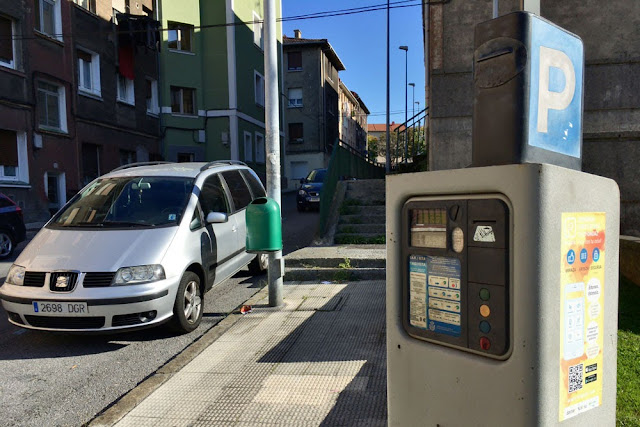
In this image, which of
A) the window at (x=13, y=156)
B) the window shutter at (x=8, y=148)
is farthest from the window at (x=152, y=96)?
the window shutter at (x=8, y=148)

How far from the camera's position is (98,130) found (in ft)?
64.7

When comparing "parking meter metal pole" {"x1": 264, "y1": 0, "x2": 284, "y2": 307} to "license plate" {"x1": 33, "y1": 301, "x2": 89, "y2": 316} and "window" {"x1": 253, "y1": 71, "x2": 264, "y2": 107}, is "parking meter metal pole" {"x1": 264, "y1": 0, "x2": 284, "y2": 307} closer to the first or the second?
"license plate" {"x1": 33, "y1": 301, "x2": 89, "y2": 316}

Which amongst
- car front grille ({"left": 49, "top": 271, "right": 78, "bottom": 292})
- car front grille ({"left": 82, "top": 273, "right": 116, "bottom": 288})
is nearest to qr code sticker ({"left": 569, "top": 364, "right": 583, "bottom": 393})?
car front grille ({"left": 82, "top": 273, "right": 116, "bottom": 288})

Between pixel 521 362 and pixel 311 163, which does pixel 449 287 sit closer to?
pixel 521 362

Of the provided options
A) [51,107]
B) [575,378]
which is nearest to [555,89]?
[575,378]

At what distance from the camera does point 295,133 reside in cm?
4206

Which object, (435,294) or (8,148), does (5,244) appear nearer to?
(8,148)

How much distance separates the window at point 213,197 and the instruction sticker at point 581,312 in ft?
15.2

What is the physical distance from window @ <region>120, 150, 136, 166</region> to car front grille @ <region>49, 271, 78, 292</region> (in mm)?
18264

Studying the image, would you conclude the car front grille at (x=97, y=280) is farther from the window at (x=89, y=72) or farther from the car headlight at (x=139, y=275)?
the window at (x=89, y=72)

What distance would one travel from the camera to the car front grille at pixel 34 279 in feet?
15.6

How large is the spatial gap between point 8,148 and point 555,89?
58.0 ft

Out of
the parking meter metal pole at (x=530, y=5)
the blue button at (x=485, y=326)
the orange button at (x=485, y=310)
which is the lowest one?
the blue button at (x=485, y=326)

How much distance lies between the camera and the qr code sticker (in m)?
1.94
